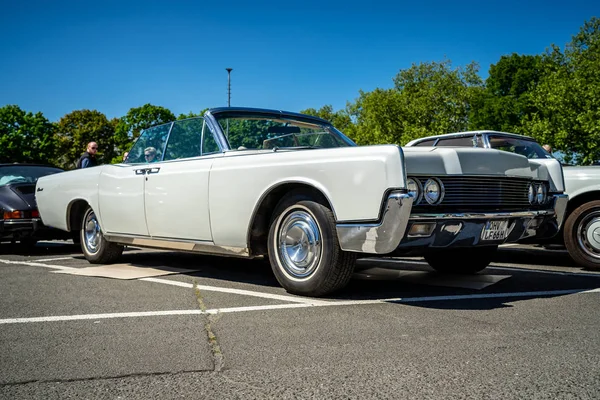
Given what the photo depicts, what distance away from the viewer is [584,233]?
21.5ft

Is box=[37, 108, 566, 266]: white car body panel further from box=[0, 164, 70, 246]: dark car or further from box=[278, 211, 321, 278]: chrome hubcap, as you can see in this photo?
box=[0, 164, 70, 246]: dark car

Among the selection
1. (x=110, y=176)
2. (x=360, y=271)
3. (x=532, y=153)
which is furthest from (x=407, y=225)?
(x=532, y=153)

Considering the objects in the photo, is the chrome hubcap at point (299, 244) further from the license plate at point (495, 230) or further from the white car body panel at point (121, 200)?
the white car body panel at point (121, 200)

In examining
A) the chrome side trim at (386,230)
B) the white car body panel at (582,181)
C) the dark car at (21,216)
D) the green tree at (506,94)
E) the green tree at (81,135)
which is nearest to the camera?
the chrome side trim at (386,230)

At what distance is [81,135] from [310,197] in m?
64.5

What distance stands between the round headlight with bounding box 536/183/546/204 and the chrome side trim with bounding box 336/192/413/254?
1.86m

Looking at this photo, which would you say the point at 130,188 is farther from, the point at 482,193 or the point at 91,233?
the point at 482,193

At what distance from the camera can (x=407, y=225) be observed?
3984 millimetres

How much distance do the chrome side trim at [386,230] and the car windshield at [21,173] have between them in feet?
23.5

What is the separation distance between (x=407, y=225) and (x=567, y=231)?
3511 mm

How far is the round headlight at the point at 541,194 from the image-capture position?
16.6ft

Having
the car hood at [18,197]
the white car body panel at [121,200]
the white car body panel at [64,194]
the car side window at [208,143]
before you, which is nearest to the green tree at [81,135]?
the car hood at [18,197]

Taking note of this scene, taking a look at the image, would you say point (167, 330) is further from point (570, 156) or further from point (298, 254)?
point (570, 156)

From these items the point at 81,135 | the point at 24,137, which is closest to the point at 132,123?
the point at 81,135
